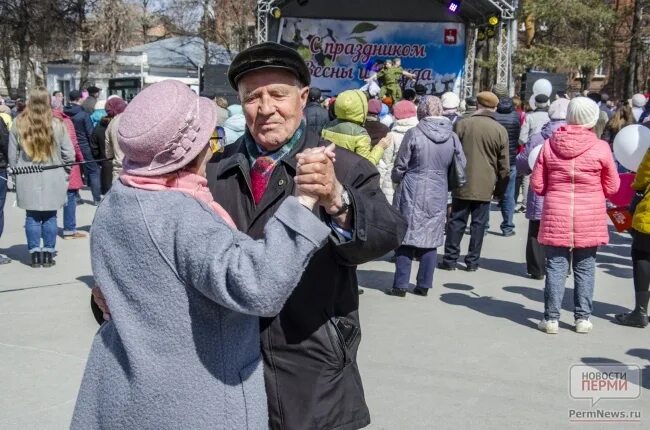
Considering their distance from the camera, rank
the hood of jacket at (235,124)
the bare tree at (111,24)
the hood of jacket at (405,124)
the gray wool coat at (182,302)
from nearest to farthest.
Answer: the gray wool coat at (182,302) → the hood of jacket at (405,124) → the hood of jacket at (235,124) → the bare tree at (111,24)

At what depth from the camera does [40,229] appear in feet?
28.7

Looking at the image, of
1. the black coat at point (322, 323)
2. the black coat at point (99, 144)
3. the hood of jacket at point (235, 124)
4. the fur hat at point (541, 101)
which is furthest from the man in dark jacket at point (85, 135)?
the black coat at point (322, 323)

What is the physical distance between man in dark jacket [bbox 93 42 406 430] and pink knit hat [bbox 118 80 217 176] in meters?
0.39

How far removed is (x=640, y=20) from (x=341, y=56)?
20988 mm

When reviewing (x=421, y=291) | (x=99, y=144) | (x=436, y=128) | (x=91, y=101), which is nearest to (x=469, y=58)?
(x=91, y=101)

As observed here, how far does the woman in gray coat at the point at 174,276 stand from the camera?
1923 mm

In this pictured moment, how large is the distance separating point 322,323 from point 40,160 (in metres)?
Answer: 6.71

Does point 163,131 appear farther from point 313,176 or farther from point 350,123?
point 350,123

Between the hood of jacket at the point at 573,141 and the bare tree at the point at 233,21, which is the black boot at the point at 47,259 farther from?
the bare tree at the point at 233,21

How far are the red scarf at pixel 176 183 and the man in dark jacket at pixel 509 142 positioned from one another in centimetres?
864

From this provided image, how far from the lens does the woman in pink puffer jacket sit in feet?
19.7

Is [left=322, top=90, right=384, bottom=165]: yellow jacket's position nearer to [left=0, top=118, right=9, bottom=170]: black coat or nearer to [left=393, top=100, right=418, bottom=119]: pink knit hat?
[left=393, top=100, right=418, bottom=119]: pink knit hat

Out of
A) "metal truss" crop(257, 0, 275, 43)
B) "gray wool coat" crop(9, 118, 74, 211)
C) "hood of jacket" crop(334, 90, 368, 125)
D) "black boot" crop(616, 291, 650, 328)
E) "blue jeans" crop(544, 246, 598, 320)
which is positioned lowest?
"black boot" crop(616, 291, 650, 328)

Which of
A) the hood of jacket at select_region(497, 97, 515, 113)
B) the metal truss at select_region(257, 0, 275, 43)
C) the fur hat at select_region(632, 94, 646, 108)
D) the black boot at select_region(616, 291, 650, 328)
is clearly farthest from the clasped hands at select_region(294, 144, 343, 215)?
the metal truss at select_region(257, 0, 275, 43)
